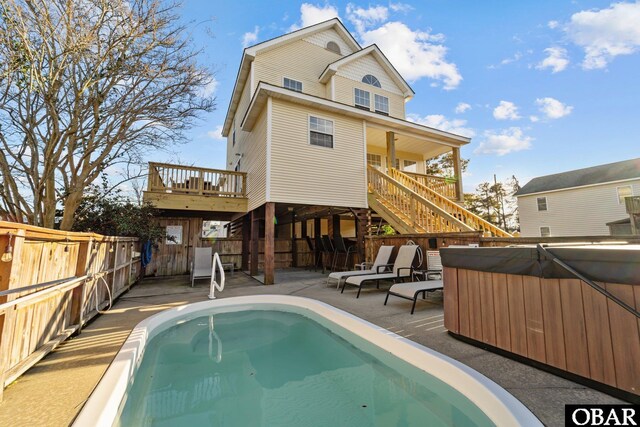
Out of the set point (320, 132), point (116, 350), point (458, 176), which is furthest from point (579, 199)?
point (116, 350)

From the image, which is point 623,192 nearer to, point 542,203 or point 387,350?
point 542,203

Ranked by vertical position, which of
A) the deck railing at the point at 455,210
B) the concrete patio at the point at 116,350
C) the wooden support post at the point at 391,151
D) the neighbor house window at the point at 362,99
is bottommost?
the concrete patio at the point at 116,350

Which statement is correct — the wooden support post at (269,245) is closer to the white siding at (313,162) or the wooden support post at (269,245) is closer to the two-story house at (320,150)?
the two-story house at (320,150)

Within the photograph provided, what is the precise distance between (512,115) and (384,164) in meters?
12.3

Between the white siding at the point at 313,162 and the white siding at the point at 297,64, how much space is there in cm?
355

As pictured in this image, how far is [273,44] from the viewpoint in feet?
36.4

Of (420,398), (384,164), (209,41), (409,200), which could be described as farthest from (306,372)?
(384,164)

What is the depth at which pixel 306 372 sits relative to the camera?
3105 millimetres

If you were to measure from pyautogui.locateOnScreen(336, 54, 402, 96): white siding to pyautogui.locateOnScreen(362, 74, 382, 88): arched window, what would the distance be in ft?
0.47

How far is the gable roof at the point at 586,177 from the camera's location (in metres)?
16.5

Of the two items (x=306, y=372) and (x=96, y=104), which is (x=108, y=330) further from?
(x=96, y=104)

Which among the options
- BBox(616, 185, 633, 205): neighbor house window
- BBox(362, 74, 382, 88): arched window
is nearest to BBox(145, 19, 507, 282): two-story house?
BBox(362, 74, 382, 88): arched window

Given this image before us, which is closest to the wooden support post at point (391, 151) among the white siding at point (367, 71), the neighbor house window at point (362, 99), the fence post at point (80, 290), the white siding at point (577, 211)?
the neighbor house window at point (362, 99)

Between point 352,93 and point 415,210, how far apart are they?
7.03 m
